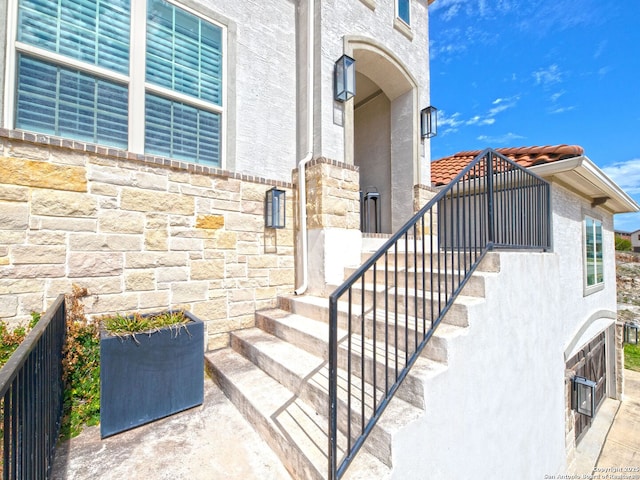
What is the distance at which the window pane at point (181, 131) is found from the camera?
3.31m

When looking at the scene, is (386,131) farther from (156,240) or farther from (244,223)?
(156,240)

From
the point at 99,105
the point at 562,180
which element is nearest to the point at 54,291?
the point at 99,105

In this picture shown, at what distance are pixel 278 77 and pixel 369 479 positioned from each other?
4574 mm

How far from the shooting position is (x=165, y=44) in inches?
133

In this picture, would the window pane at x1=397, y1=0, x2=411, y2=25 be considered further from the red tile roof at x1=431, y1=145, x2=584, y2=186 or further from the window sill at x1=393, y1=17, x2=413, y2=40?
the red tile roof at x1=431, y1=145, x2=584, y2=186

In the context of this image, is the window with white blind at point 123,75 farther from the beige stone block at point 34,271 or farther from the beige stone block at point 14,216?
the beige stone block at point 34,271

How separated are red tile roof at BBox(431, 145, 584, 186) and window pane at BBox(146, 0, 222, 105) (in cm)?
432

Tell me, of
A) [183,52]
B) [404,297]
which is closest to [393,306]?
[404,297]

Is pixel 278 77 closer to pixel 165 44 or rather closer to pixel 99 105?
pixel 165 44

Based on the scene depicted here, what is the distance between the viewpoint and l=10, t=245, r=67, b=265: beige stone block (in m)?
2.43

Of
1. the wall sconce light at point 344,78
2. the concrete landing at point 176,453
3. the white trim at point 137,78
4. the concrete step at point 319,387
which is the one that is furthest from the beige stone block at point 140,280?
the wall sconce light at point 344,78

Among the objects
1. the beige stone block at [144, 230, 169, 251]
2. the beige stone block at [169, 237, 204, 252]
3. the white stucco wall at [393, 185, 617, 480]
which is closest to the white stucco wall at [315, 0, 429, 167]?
the beige stone block at [169, 237, 204, 252]

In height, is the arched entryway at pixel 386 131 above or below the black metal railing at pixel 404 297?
above

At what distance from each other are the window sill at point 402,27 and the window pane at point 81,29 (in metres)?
4.26
